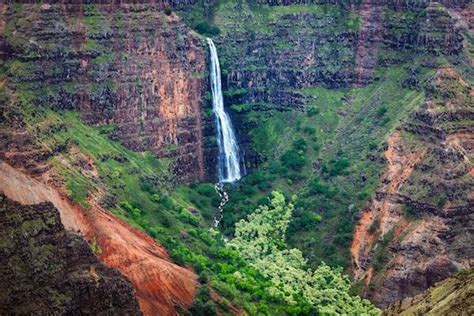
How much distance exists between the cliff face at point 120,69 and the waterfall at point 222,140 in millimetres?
1645

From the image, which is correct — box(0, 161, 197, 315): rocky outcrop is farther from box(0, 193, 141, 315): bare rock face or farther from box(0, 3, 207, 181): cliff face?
box(0, 3, 207, 181): cliff face

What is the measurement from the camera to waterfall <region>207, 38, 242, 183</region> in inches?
5281

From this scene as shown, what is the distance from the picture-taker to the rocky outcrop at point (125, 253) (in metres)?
101

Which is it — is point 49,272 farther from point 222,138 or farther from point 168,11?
point 222,138

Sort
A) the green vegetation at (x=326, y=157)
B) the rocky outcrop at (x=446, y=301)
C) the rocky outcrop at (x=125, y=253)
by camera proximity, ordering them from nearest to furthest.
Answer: the rocky outcrop at (x=446, y=301) → the rocky outcrop at (x=125, y=253) → the green vegetation at (x=326, y=157)

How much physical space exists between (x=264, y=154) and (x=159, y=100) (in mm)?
13471

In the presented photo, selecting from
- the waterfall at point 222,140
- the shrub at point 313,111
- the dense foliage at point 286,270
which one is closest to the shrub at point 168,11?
the waterfall at point 222,140

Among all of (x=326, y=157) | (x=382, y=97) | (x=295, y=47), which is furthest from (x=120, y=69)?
(x=382, y=97)

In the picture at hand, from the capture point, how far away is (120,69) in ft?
405

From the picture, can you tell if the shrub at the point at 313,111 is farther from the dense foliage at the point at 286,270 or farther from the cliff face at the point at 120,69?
the dense foliage at the point at 286,270

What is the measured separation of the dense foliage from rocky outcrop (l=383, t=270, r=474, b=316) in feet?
65.5

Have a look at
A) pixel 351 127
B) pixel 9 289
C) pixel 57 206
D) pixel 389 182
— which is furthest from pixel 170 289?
pixel 351 127

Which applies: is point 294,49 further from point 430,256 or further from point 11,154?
point 11,154

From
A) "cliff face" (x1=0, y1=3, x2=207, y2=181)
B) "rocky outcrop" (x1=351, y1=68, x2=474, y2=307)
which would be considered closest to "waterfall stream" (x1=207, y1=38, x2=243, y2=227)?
"cliff face" (x1=0, y1=3, x2=207, y2=181)
